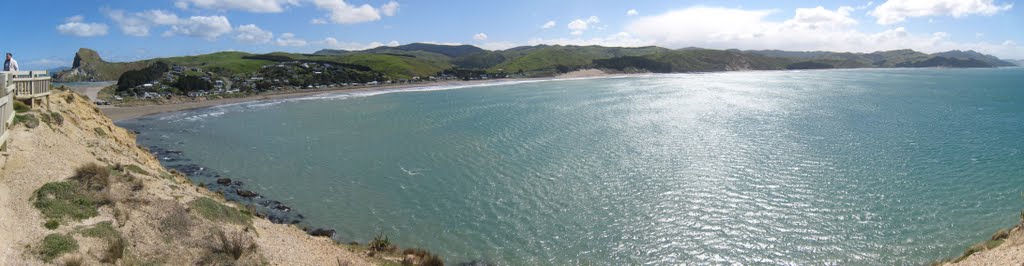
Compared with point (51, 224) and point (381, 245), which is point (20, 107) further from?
point (381, 245)

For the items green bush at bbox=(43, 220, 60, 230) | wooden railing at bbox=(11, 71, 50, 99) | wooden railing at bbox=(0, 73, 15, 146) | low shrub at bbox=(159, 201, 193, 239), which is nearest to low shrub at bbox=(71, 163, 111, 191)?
low shrub at bbox=(159, 201, 193, 239)

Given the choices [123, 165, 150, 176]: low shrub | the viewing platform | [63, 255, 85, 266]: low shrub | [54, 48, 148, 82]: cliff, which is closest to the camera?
[63, 255, 85, 266]: low shrub

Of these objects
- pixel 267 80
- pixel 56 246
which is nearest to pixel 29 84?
pixel 56 246

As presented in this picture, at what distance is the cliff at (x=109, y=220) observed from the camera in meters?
12.2

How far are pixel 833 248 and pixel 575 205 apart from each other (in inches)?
422

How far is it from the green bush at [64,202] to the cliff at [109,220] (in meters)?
0.02

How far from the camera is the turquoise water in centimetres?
2036

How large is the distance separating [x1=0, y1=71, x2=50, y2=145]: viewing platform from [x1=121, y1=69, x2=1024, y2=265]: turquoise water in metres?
10.3

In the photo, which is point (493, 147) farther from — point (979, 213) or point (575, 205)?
point (979, 213)

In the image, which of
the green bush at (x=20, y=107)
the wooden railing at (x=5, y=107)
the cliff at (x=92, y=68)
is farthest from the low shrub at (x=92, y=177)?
the cliff at (x=92, y=68)

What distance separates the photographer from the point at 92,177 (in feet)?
51.4

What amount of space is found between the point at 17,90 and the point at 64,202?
33.1ft

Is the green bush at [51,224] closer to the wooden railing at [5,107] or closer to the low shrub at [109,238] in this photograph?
the low shrub at [109,238]

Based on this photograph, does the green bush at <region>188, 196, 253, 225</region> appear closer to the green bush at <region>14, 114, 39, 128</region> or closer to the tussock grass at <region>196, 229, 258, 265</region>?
the tussock grass at <region>196, 229, 258, 265</region>
